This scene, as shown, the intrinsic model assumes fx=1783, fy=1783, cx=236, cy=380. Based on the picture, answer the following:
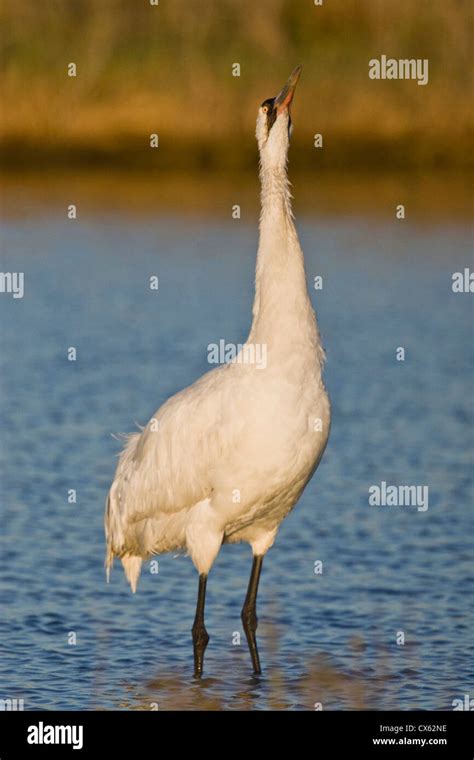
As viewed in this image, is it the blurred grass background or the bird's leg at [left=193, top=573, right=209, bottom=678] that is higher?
the blurred grass background

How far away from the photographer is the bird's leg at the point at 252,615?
10000 mm

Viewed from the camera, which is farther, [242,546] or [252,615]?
[242,546]

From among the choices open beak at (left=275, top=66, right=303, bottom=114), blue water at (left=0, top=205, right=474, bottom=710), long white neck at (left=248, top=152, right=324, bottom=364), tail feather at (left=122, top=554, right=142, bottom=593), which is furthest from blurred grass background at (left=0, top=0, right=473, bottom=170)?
long white neck at (left=248, top=152, right=324, bottom=364)

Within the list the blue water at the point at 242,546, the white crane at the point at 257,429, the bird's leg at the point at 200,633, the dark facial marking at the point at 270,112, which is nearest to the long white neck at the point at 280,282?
the white crane at the point at 257,429

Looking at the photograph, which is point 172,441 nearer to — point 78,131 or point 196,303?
point 196,303

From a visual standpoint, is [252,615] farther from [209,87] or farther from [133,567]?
[209,87]

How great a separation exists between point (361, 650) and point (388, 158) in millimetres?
24642

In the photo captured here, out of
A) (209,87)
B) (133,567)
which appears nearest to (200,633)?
(133,567)

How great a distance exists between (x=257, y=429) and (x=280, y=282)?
2.65ft

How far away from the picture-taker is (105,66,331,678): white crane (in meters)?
9.09

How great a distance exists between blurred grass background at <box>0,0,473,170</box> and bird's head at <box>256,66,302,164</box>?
75.5ft

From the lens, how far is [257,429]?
9086mm

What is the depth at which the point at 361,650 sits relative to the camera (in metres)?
10.4

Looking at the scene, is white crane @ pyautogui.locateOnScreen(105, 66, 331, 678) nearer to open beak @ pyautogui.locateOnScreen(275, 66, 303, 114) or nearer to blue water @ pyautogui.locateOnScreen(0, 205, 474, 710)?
open beak @ pyautogui.locateOnScreen(275, 66, 303, 114)
